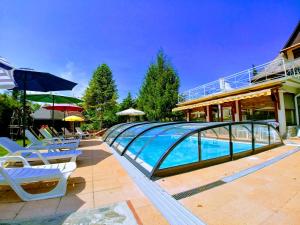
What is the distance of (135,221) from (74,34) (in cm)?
1569

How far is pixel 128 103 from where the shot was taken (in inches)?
1224

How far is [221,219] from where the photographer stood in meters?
3.00

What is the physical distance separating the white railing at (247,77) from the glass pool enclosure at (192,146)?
9101 millimetres

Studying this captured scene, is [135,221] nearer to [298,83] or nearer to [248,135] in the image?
[248,135]

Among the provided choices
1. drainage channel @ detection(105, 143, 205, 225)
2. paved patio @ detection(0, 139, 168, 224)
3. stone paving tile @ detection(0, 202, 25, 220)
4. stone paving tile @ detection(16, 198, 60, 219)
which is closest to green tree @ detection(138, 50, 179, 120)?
paved patio @ detection(0, 139, 168, 224)


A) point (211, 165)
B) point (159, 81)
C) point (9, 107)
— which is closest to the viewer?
point (211, 165)

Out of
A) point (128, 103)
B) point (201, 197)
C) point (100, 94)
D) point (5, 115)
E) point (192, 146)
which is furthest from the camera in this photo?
point (100, 94)

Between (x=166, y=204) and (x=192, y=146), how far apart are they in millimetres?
2855

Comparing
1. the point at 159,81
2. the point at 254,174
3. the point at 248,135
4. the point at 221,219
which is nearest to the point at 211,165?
the point at 254,174

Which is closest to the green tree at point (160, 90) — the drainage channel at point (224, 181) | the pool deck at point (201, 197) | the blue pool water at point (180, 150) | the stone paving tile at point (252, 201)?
the blue pool water at point (180, 150)

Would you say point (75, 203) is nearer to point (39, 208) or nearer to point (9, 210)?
point (39, 208)

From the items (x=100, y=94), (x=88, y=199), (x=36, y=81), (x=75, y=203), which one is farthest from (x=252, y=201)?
(x=100, y=94)

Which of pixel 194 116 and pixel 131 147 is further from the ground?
pixel 194 116

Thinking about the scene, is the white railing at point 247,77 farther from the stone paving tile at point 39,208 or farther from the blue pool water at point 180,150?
the stone paving tile at point 39,208
